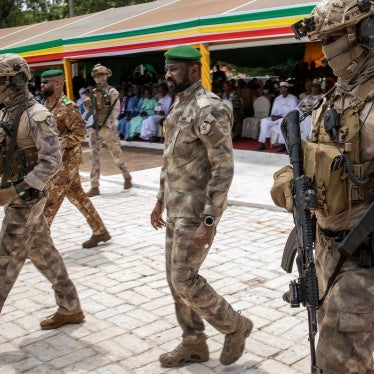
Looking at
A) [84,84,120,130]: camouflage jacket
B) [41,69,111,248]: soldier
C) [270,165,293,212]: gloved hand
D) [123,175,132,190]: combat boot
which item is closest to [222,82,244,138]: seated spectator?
[84,84,120,130]: camouflage jacket

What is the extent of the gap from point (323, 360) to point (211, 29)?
9.31 metres

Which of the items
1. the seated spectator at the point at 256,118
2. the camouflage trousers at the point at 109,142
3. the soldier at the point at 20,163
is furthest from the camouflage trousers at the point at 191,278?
the seated spectator at the point at 256,118

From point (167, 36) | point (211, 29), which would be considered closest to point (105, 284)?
point (211, 29)

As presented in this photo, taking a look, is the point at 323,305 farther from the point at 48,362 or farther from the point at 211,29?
the point at 211,29

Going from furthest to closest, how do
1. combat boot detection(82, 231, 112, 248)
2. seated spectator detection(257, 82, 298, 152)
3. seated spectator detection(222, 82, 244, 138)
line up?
seated spectator detection(222, 82, 244, 138) → seated spectator detection(257, 82, 298, 152) → combat boot detection(82, 231, 112, 248)

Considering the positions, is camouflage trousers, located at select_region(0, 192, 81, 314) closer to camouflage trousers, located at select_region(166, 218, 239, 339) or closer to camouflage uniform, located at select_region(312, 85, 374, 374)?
camouflage trousers, located at select_region(166, 218, 239, 339)

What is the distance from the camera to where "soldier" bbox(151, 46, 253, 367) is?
10.1 feet

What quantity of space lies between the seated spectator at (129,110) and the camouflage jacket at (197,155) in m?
11.4

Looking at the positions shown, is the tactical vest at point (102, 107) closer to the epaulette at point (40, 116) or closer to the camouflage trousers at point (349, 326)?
the epaulette at point (40, 116)

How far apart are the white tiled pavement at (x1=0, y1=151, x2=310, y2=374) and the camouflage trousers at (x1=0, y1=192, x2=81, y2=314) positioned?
0.44 m

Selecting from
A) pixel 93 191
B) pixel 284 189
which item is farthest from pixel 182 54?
pixel 93 191

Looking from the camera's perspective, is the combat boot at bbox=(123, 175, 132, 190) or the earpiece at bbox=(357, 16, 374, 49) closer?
the earpiece at bbox=(357, 16, 374, 49)

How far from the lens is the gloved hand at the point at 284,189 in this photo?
259 cm

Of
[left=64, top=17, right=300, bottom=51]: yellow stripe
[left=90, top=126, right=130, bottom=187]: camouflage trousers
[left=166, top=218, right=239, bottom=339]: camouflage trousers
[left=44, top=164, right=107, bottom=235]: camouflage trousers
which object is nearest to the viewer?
[left=166, top=218, right=239, bottom=339]: camouflage trousers
